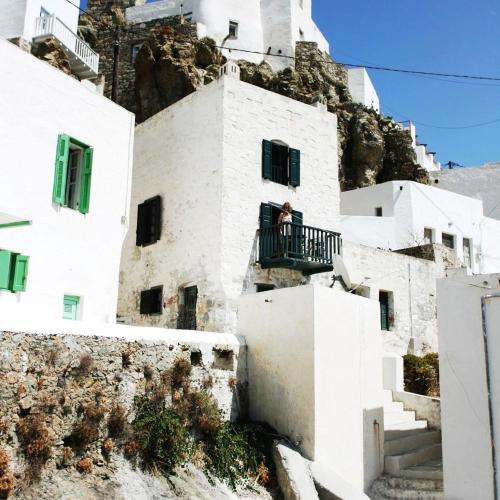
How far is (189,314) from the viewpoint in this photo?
16.3m

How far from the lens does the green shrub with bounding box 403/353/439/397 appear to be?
17469 millimetres

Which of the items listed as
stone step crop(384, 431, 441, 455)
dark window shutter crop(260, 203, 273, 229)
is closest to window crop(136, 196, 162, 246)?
dark window shutter crop(260, 203, 273, 229)

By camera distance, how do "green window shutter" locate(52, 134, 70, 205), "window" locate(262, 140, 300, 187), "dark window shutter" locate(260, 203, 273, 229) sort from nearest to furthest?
"green window shutter" locate(52, 134, 70, 205) < "dark window shutter" locate(260, 203, 273, 229) < "window" locate(262, 140, 300, 187)

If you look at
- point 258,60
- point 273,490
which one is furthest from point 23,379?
point 258,60

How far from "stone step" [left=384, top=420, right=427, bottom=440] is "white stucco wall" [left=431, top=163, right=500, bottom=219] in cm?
2479

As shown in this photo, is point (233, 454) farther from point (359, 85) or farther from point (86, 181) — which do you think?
point (359, 85)

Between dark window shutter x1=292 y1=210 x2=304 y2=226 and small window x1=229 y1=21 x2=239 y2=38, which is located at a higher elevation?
small window x1=229 y1=21 x2=239 y2=38

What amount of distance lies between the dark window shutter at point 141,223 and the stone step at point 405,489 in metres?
10.3

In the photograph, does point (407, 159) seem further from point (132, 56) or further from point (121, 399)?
point (121, 399)

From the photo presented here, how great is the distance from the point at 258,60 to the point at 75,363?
33235mm

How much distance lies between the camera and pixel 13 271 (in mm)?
11531

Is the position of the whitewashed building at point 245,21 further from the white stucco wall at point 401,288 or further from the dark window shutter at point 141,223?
the dark window shutter at point 141,223

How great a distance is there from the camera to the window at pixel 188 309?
16094 mm

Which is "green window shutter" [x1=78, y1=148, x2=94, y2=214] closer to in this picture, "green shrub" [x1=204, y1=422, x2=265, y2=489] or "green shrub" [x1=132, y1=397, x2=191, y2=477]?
"green shrub" [x1=132, y1=397, x2=191, y2=477]
